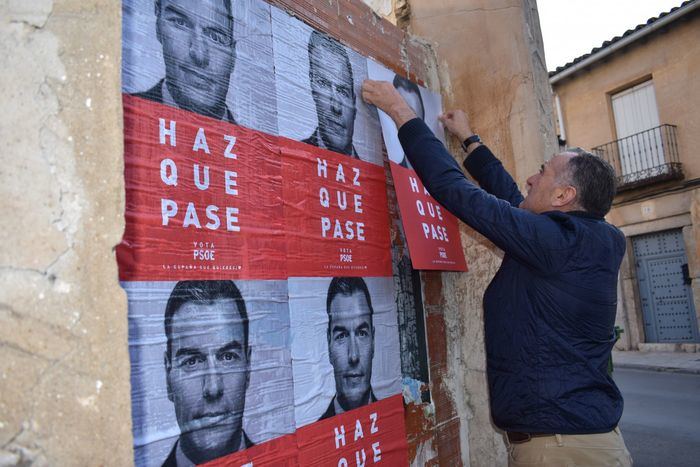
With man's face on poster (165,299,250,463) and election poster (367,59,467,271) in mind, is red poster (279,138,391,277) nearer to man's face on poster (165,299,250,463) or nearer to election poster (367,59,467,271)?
election poster (367,59,467,271)

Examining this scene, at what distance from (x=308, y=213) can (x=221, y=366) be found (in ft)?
2.23

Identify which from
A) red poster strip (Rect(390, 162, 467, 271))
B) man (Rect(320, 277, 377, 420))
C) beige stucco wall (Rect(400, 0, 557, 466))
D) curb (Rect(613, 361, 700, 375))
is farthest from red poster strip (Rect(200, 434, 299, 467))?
curb (Rect(613, 361, 700, 375))

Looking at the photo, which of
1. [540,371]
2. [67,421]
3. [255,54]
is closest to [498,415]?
[540,371]

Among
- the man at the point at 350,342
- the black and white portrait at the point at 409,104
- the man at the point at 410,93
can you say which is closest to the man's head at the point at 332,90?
the black and white portrait at the point at 409,104

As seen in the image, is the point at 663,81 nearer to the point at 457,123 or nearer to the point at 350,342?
the point at 457,123

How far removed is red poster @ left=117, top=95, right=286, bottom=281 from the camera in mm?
1485

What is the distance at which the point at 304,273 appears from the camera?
1982mm

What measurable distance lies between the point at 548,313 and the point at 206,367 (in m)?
1.17

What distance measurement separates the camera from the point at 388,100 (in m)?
2.35

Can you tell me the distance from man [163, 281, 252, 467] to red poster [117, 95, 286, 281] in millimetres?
76

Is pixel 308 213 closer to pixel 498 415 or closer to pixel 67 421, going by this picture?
pixel 498 415

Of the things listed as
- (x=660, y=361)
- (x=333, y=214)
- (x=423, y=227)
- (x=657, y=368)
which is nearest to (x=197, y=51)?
(x=333, y=214)

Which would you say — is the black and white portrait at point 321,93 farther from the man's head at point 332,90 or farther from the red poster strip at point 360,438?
the red poster strip at point 360,438

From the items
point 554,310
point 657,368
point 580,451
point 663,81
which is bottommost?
point 657,368
